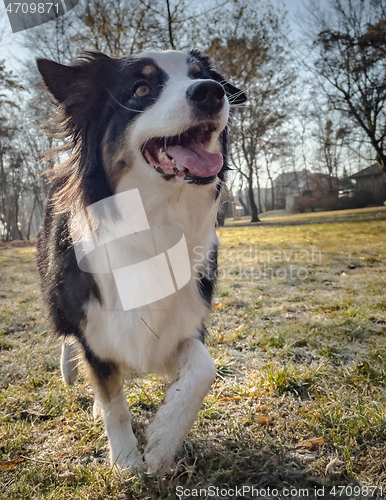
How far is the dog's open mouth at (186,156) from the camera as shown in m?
1.90

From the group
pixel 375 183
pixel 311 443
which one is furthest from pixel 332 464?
pixel 375 183

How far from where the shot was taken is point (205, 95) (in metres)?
1.83

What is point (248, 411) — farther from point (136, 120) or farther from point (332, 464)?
point (136, 120)

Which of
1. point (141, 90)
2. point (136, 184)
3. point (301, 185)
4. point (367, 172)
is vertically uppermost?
point (301, 185)

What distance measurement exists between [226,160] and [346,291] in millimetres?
3218

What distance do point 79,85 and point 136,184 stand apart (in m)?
0.66

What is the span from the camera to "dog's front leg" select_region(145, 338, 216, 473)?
168 cm

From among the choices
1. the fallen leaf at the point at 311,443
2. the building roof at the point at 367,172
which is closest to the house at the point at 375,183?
the building roof at the point at 367,172

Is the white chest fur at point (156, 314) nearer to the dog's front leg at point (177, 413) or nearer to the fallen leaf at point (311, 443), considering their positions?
the dog's front leg at point (177, 413)

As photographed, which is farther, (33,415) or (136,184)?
(33,415)

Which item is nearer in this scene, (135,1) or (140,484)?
(140,484)

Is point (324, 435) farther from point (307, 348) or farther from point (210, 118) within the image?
point (210, 118)

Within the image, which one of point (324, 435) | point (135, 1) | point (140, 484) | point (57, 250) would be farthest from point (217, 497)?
point (135, 1)

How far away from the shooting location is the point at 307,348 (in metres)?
3.18
